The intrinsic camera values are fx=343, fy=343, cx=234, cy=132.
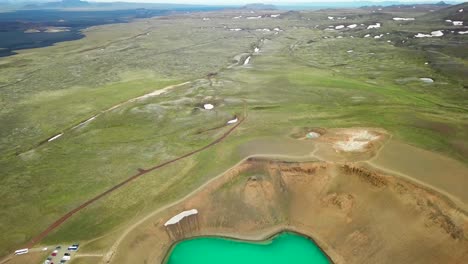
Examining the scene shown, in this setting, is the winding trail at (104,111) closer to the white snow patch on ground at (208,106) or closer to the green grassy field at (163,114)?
the green grassy field at (163,114)

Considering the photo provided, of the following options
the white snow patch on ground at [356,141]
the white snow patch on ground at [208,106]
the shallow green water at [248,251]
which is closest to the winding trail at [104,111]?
the white snow patch on ground at [208,106]

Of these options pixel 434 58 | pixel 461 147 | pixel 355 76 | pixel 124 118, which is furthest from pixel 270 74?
pixel 461 147

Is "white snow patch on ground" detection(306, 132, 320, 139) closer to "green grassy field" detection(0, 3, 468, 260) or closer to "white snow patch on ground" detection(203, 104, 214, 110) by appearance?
"green grassy field" detection(0, 3, 468, 260)

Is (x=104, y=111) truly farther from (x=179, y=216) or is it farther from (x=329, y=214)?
(x=329, y=214)

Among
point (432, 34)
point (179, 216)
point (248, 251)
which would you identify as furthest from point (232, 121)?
point (432, 34)

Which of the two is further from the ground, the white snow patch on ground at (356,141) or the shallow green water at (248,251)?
the white snow patch on ground at (356,141)

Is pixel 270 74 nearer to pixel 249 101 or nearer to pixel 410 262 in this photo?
pixel 249 101
